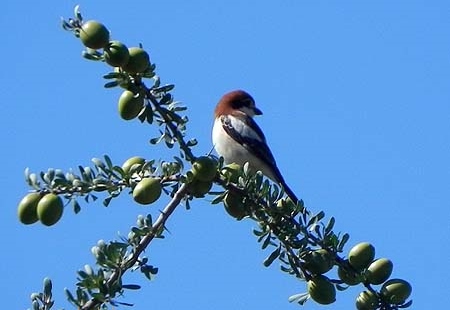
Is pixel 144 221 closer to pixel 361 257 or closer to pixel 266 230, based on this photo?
pixel 266 230

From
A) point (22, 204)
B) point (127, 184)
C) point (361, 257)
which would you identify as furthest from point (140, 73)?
point (361, 257)

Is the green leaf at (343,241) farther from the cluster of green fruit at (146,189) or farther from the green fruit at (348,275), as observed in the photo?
the cluster of green fruit at (146,189)

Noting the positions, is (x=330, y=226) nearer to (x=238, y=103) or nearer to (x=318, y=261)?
(x=318, y=261)

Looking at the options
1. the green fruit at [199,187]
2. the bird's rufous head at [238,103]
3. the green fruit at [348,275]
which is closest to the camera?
the green fruit at [199,187]

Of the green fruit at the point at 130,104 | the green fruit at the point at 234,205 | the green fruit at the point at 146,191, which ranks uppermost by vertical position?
the green fruit at the point at 130,104

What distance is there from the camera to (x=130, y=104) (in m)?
3.18

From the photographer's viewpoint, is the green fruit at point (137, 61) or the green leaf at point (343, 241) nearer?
the green fruit at point (137, 61)

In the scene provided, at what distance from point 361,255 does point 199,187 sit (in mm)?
668

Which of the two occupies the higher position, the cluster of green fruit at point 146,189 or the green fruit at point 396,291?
the cluster of green fruit at point 146,189

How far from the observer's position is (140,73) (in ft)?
10.6

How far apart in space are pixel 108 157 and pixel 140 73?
315 mm

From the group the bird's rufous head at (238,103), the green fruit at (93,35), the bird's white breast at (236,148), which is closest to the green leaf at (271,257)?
the green fruit at (93,35)

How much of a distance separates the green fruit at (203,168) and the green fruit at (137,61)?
0.38m

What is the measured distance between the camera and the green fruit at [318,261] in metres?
3.40
